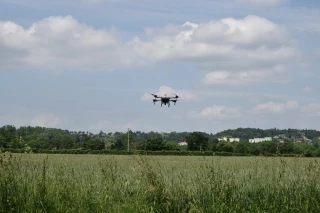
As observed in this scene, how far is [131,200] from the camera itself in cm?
1096

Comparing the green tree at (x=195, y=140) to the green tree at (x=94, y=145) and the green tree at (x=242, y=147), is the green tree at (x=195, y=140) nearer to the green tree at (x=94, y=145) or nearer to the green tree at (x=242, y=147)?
the green tree at (x=242, y=147)

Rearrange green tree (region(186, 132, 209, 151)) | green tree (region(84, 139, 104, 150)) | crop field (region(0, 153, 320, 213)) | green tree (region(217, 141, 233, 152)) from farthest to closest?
green tree (region(186, 132, 209, 151)), green tree (region(217, 141, 233, 152)), green tree (region(84, 139, 104, 150)), crop field (region(0, 153, 320, 213))

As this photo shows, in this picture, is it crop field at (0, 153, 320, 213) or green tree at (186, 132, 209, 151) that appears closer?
crop field at (0, 153, 320, 213)

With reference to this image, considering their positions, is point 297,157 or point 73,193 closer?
point 73,193

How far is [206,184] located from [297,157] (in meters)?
3.54

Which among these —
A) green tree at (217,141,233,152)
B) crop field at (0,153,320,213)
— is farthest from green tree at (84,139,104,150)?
crop field at (0,153,320,213)

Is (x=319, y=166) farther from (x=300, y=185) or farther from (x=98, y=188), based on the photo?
(x=98, y=188)

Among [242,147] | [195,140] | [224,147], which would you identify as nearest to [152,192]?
[224,147]

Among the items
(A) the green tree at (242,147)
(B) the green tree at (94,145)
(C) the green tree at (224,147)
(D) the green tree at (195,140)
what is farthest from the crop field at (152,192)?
(D) the green tree at (195,140)

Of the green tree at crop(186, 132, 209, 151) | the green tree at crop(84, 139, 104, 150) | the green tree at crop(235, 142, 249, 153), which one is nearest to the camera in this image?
the green tree at crop(84, 139, 104, 150)

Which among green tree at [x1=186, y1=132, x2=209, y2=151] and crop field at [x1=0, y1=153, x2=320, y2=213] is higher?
green tree at [x1=186, y1=132, x2=209, y2=151]

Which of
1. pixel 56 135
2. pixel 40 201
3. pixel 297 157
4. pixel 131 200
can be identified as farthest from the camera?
pixel 56 135

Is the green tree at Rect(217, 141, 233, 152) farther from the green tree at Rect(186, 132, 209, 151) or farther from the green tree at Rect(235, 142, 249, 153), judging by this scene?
the green tree at Rect(186, 132, 209, 151)

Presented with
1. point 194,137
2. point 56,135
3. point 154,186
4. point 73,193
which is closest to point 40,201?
point 73,193
